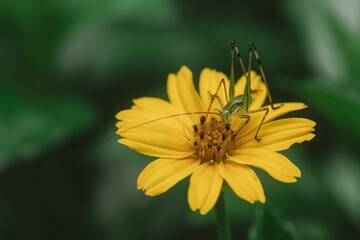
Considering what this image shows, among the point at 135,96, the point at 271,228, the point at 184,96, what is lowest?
the point at 271,228

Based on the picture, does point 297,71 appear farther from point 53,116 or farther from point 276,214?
point 276,214

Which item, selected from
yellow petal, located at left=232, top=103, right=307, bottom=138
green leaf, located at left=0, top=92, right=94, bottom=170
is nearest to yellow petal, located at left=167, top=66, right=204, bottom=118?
yellow petal, located at left=232, top=103, right=307, bottom=138

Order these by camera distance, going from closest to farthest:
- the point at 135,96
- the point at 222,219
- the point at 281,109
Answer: the point at 222,219 → the point at 281,109 → the point at 135,96

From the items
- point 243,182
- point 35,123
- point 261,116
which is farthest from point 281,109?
point 35,123

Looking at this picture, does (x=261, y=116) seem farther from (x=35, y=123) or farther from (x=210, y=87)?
(x=35, y=123)

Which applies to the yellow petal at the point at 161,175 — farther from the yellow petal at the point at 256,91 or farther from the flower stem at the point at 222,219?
the yellow petal at the point at 256,91
